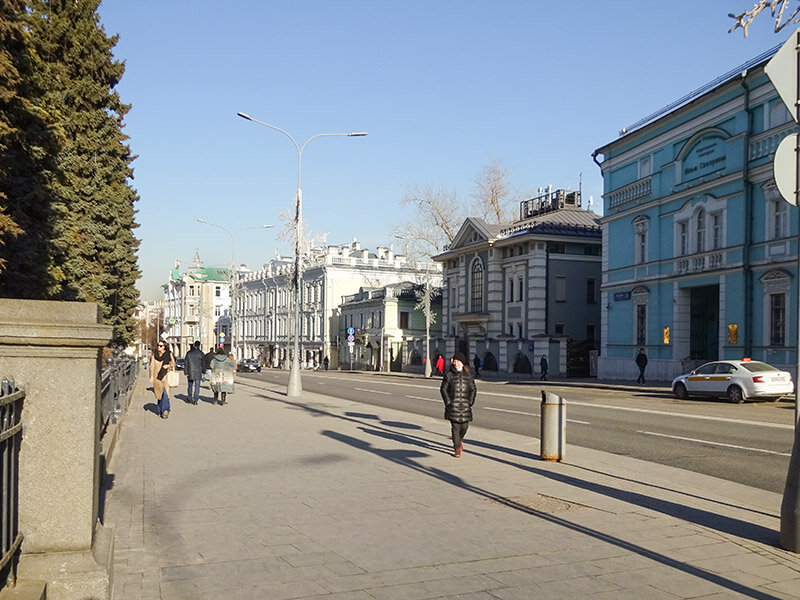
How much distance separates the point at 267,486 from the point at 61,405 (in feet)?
17.0

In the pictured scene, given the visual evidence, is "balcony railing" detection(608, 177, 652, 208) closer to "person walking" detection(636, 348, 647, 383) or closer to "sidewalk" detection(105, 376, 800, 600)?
"person walking" detection(636, 348, 647, 383)

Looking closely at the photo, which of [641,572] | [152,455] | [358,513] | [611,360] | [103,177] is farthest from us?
[611,360]

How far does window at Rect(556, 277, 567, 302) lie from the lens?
5366 cm

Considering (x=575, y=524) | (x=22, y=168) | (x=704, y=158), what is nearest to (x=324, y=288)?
(x=704, y=158)

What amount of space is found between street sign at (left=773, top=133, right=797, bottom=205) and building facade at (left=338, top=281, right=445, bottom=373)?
61.4m

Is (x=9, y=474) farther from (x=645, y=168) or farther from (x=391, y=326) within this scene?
(x=391, y=326)

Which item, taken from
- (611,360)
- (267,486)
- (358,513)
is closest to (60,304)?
(358,513)

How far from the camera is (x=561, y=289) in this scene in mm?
53781

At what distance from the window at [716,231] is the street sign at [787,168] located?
30310mm

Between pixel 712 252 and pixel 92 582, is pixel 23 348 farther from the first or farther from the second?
pixel 712 252

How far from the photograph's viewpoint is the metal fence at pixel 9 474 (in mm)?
A: 3717

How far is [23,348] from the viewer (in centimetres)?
418

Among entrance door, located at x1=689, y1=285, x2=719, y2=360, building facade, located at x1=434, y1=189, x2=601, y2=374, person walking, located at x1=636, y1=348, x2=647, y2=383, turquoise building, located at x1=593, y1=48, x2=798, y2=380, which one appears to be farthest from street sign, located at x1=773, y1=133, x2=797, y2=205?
building facade, located at x1=434, y1=189, x2=601, y2=374

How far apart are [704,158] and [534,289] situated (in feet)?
60.5
